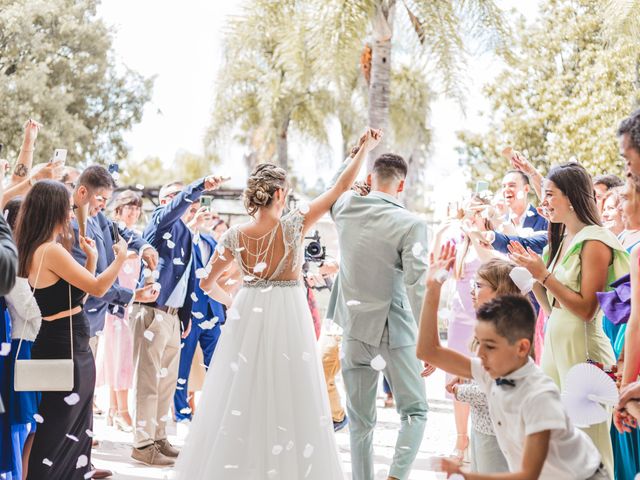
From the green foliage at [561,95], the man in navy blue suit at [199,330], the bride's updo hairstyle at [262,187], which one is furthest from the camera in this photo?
the green foliage at [561,95]

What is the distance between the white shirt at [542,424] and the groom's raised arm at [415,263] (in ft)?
6.01

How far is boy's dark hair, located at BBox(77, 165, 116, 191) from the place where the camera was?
17.0 feet

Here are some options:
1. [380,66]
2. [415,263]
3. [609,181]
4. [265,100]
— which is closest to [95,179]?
[415,263]

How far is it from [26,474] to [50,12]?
13975 mm

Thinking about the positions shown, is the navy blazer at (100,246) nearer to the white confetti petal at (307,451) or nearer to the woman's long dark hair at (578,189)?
the white confetti petal at (307,451)

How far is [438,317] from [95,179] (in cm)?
229

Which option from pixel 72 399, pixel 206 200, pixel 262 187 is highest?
pixel 262 187

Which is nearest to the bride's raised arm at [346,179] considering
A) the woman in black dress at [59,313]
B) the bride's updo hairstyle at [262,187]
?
the bride's updo hairstyle at [262,187]

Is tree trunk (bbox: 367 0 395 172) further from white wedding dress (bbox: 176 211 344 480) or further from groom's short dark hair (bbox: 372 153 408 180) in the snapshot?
white wedding dress (bbox: 176 211 344 480)

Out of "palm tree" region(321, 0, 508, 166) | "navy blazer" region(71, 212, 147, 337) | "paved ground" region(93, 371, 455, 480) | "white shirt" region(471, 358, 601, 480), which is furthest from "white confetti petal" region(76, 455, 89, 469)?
"palm tree" region(321, 0, 508, 166)

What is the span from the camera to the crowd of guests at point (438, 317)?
8.98 feet

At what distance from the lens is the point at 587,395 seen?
3.12 metres

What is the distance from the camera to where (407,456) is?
4715 millimetres

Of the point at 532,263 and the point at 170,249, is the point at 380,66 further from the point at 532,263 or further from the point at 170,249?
the point at 532,263
